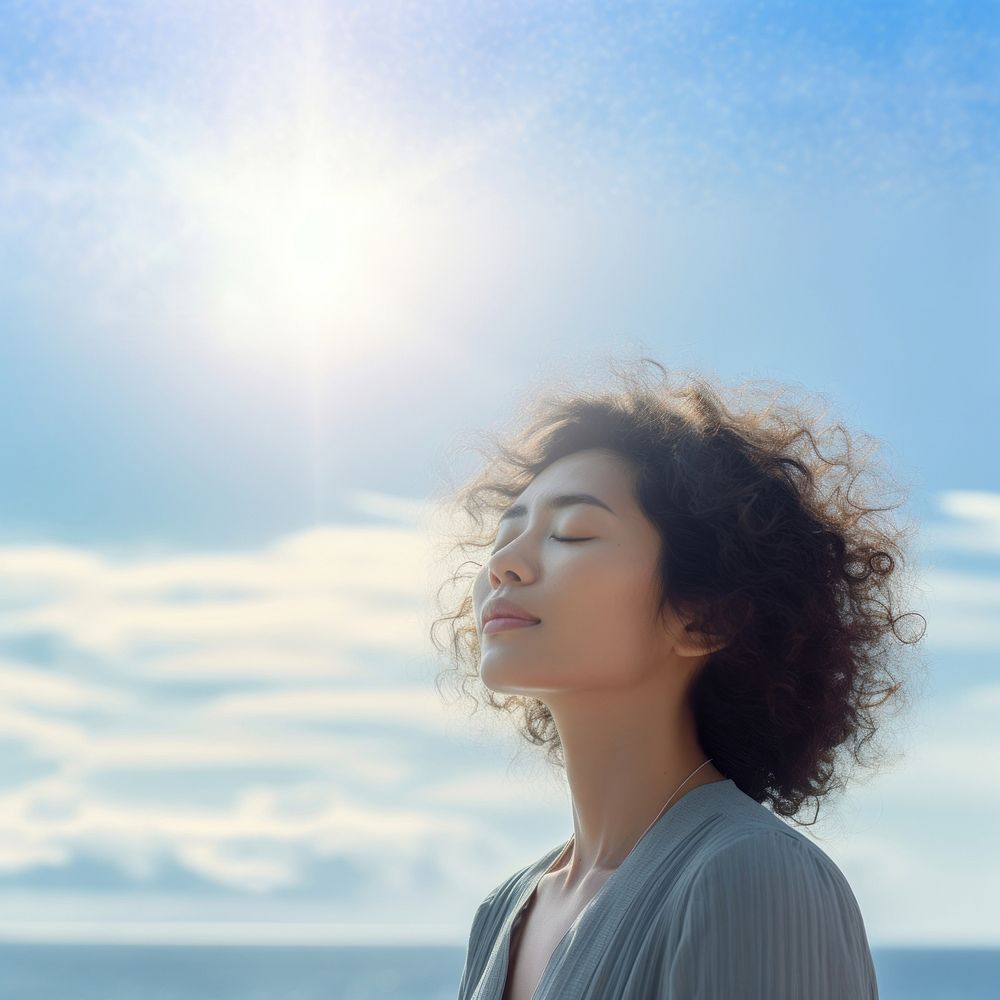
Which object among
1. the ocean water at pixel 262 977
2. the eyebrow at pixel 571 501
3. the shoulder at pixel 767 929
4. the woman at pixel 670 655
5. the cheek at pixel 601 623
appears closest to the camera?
the shoulder at pixel 767 929

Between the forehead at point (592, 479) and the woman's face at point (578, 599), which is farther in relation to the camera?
the forehead at point (592, 479)

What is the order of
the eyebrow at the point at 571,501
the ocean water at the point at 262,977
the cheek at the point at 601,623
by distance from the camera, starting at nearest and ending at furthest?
the cheek at the point at 601,623 → the eyebrow at the point at 571,501 → the ocean water at the point at 262,977

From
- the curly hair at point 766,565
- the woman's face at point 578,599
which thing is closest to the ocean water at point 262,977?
the curly hair at point 766,565

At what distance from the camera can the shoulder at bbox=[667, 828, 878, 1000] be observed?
5.36ft

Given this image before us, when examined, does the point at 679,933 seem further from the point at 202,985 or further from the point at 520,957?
the point at 202,985

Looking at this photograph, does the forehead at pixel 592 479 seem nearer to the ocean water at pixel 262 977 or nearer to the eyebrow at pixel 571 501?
the eyebrow at pixel 571 501

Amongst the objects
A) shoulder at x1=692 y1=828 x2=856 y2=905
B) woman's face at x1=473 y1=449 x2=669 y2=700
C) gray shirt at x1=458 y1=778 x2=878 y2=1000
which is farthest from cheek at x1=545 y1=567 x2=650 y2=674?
shoulder at x1=692 y1=828 x2=856 y2=905

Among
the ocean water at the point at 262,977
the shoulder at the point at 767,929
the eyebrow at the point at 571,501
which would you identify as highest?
the ocean water at the point at 262,977

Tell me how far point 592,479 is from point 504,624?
0.31 m

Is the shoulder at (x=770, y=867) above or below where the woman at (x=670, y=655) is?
below

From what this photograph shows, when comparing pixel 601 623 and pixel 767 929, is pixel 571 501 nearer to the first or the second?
pixel 601 623

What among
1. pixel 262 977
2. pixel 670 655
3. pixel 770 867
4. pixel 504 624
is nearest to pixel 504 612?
Answer: pixel 504 624

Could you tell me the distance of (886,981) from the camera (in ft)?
231

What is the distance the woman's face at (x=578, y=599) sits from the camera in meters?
2.00
